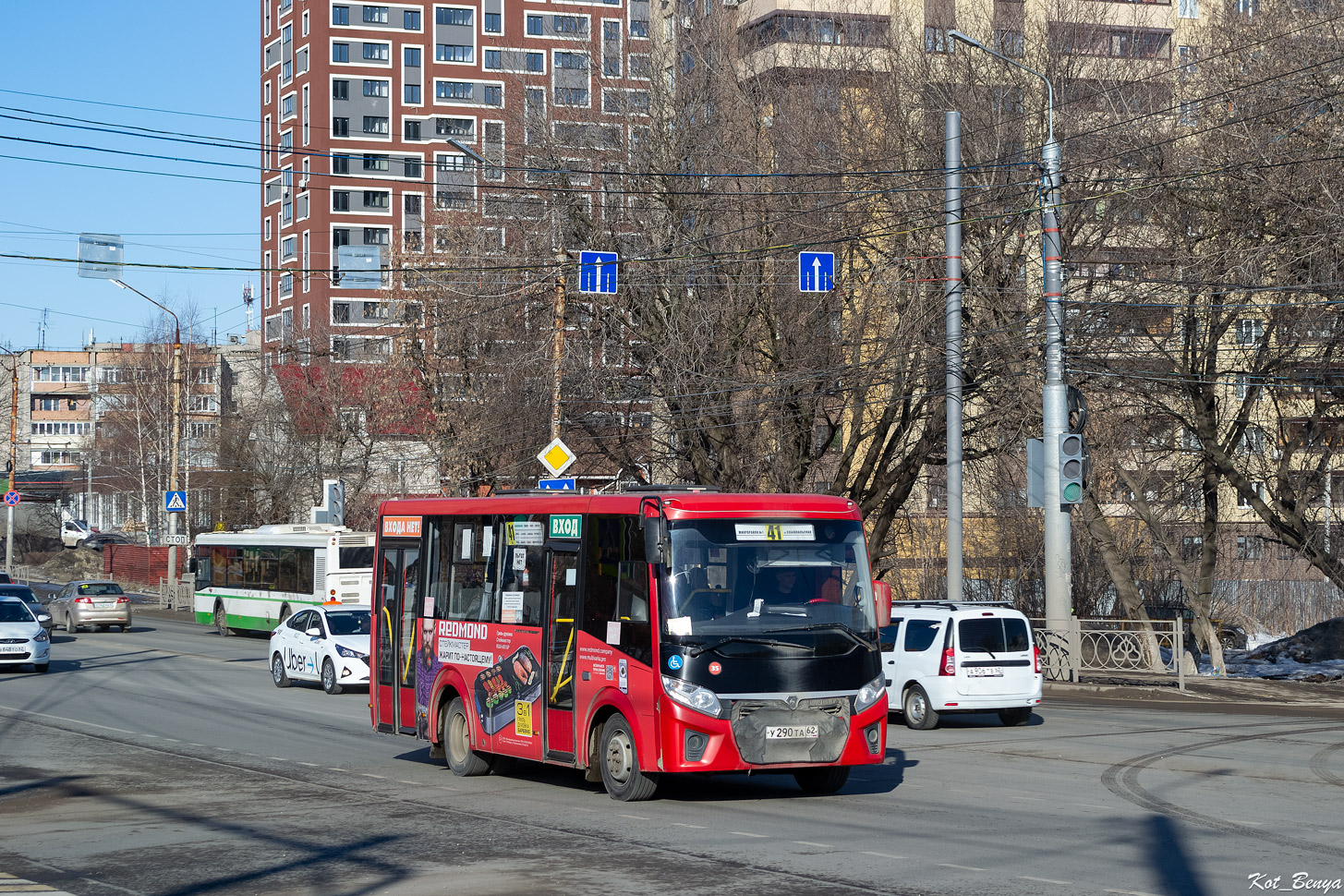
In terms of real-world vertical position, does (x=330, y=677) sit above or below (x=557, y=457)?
below

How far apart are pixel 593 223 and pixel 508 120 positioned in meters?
4.12

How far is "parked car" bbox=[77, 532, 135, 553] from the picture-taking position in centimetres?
9875

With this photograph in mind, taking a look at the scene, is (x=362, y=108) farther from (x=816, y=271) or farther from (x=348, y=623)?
(x=348, y=623)

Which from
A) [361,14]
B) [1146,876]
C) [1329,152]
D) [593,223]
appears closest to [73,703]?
[593,223]

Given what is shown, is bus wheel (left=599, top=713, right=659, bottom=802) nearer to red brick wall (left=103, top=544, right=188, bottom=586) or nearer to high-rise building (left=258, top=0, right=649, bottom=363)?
red brick wall (left=103, top=544, right=188, bottom=586)

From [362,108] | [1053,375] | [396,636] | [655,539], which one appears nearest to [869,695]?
[655,539]

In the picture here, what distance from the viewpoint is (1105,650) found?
88.1 feet

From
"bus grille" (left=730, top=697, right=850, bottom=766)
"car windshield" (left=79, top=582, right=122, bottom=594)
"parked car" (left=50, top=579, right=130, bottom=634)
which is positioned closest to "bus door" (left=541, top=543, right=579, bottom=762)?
"bus grille" (left=730, top=697, right=850, bottom=766)

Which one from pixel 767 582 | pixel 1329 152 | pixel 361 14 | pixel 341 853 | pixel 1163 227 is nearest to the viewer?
pixel 341 853

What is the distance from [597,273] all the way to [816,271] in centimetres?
452

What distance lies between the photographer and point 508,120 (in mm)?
38312

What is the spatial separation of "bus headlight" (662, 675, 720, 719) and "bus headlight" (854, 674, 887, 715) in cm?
134

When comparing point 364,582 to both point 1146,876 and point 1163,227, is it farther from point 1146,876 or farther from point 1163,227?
point 1146,876

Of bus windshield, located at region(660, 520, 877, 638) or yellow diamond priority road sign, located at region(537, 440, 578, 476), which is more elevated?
yellow diamond priority road sign, located at region(537, 440, 578, 476)
